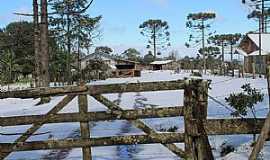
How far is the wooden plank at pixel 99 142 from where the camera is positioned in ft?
15.9

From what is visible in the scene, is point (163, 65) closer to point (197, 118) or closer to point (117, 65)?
point (117, 65)

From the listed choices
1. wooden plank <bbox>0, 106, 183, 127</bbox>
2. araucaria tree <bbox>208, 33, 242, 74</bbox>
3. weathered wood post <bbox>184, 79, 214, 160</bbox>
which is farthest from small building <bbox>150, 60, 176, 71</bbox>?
weathered wood post <bbox>184, 79, 214, 160</bbox>

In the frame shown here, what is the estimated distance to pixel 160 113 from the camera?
4.91 meters

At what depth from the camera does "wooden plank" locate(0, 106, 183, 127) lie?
488 centimetres

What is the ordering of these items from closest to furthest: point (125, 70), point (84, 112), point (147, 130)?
point (147, 130) → point (84, 112) → point (125, 70)

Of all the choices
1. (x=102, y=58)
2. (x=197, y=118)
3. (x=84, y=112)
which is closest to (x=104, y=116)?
(x=84, y=112)

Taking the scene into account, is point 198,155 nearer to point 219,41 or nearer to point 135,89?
point 135,89

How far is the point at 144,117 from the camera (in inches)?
193

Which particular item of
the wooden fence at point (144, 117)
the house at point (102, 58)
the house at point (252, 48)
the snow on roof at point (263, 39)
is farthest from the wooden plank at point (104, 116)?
the house at point (102, 58)

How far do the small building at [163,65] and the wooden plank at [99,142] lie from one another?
109 m

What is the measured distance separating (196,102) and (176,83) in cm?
36

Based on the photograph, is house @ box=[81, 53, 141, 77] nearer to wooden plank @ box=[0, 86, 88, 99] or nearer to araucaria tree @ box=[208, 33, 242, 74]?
araucaria tree @ box=[208, 33, 242, 74]

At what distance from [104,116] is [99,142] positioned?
29 centimetres

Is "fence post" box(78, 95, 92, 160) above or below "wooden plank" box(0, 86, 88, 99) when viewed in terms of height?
below
